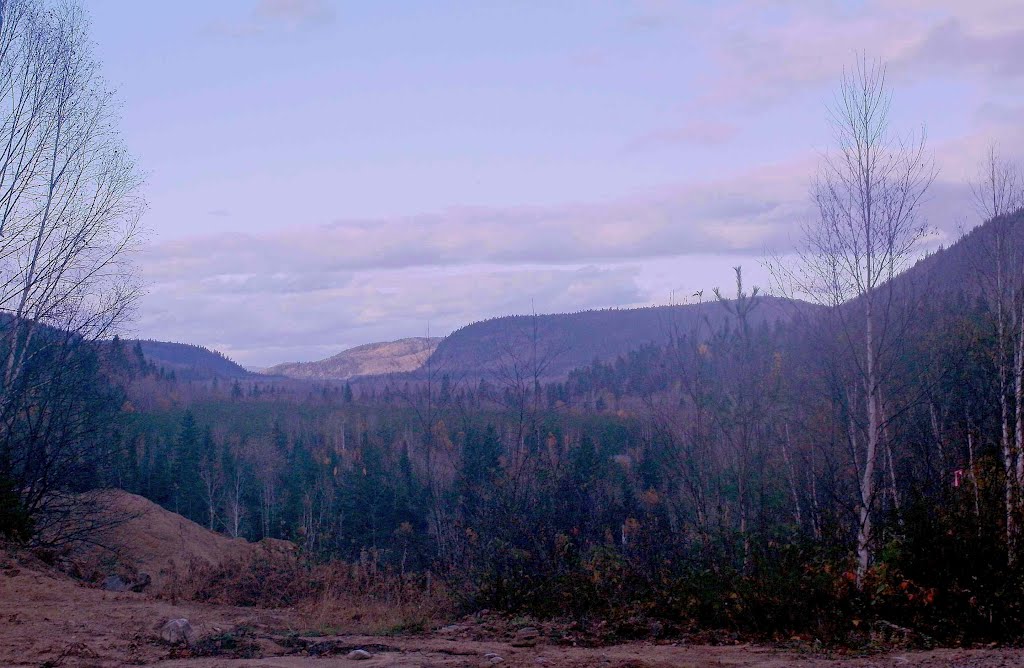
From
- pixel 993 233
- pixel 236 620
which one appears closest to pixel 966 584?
pixel 236 620

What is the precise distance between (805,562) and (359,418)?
8574 cm

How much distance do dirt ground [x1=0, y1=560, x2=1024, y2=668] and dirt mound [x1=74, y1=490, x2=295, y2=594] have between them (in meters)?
4.30

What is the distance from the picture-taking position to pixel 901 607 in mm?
9820

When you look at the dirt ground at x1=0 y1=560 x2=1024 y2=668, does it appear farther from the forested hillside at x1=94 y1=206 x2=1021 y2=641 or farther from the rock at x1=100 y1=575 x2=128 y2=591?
the rock at x1=100 y1=575 x2=128 y2=591

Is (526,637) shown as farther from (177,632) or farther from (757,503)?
(757,503)

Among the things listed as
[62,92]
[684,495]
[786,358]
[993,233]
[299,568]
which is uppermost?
[62,92]

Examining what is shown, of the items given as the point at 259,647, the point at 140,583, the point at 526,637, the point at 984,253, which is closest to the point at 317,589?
the point at 140,583

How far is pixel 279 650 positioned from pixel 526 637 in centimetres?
275

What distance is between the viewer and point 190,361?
498 feet

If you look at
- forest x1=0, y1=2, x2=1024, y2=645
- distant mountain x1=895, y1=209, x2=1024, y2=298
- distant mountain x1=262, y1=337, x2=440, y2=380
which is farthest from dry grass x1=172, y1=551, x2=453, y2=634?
distant mountain x1=262, y1=337, x2=440, y2=380

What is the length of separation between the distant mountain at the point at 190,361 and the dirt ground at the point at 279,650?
13470 cm

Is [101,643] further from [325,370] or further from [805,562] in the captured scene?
[325,370]

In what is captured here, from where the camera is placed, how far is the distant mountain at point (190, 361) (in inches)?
5591

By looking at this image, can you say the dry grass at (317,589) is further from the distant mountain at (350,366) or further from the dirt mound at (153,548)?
the distant mountain at (350,366)
